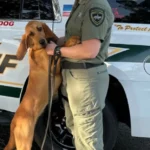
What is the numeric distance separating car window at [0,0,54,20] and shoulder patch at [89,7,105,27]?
0.97 meters

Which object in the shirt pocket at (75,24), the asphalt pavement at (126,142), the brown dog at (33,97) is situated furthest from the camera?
the asphalt pavement at (126,142)

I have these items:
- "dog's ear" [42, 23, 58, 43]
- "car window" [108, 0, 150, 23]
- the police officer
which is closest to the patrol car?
"car window" [108, 0, 150, 23]

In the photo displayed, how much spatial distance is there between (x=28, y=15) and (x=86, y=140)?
4.43 ft

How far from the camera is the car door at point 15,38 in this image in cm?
404

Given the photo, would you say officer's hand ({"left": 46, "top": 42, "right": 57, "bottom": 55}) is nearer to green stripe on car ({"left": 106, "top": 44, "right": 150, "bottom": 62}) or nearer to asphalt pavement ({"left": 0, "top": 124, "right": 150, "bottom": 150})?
green stripe on car ({"left": 106, "top": 44, "right": 150, "bottom": 62})

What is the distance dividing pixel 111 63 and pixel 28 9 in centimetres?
93

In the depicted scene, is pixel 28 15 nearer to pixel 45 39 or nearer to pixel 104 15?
pixel 45 39

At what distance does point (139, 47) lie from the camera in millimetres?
3924

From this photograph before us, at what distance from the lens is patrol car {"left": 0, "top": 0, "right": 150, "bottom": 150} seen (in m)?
3.93

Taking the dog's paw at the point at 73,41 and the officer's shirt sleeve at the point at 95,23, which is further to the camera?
the dog's paw at the point at 73,41

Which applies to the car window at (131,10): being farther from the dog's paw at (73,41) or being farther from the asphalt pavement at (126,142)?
the asphalt pavement at (126,142)

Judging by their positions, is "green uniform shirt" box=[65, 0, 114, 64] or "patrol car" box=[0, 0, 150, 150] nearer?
"green uniform shirt" box=[65, 0, 114, 64]

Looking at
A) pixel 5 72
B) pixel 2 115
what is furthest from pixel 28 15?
pixel 2 115

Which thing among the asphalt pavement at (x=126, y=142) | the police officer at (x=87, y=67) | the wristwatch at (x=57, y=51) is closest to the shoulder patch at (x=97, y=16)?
the police officer at (x=87, y=67)
